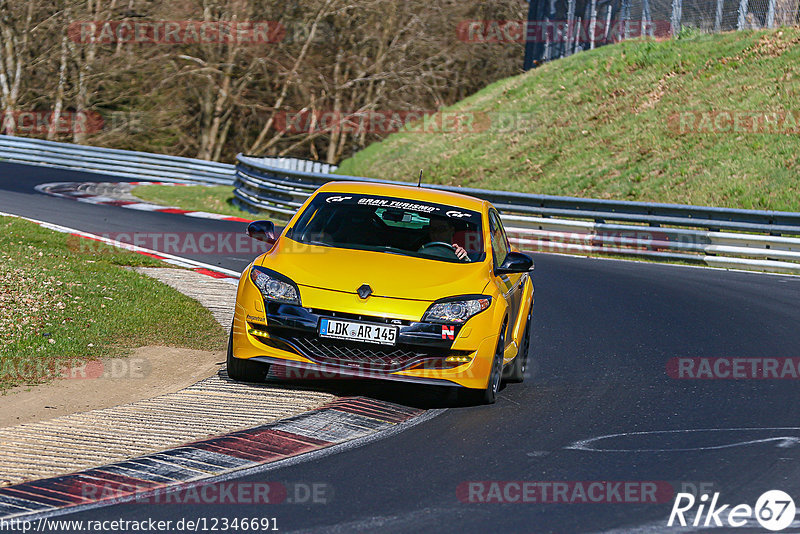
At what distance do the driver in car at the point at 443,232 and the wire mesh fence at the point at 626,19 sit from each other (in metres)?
25.4

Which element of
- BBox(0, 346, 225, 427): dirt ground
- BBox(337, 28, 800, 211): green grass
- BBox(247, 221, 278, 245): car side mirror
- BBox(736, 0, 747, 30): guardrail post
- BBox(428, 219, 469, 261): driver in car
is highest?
BBox(736, 0, 747, 30): guardrail post

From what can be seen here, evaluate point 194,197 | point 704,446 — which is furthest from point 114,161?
point 704,446

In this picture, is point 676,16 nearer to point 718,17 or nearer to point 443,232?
point 718,17

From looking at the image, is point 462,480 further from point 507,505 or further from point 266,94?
point 266,94

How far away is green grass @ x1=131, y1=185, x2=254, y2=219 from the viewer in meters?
25.5

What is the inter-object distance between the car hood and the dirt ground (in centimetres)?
125

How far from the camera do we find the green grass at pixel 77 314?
904 cm

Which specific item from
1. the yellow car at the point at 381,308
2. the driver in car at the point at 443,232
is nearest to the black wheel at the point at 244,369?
the yellow car at the point at 381,308

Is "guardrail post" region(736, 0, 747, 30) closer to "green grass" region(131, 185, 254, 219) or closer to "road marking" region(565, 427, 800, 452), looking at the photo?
"green grass" region(131, 185, 254, 219)

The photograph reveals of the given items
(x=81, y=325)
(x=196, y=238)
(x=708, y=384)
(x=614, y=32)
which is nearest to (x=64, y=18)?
(x=614, y=32)

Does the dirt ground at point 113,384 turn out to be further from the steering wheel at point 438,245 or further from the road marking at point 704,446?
the road marking at point 704,446

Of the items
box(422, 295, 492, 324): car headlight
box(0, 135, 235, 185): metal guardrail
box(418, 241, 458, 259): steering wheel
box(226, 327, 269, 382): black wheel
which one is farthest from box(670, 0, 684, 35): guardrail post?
box(226, 327, 269, 382): black wheel

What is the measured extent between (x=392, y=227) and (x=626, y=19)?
2896 cm

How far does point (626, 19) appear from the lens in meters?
36.0
